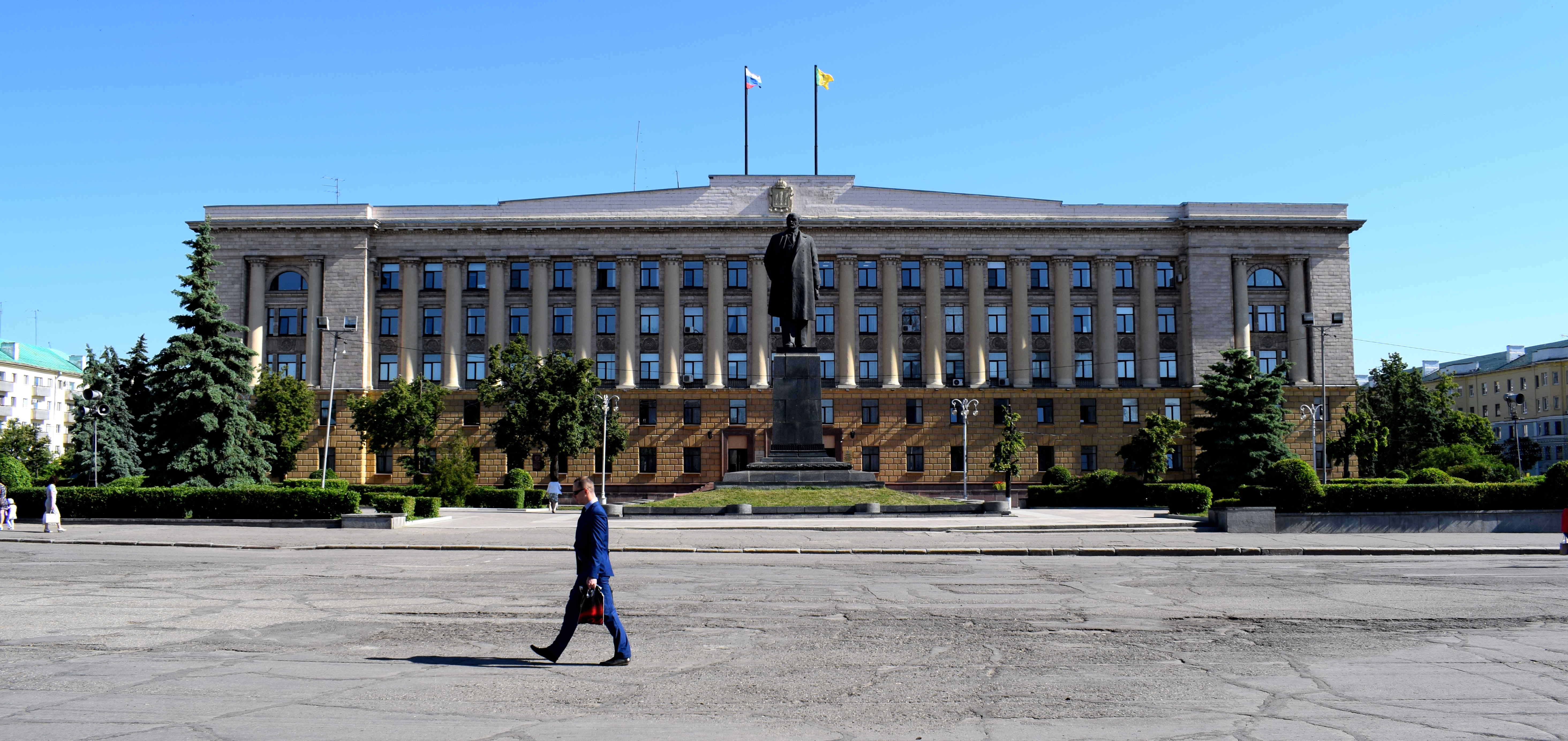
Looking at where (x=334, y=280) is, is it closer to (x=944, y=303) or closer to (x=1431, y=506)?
(x=944, y=303)

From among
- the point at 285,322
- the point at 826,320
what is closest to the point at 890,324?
the point at 826,320

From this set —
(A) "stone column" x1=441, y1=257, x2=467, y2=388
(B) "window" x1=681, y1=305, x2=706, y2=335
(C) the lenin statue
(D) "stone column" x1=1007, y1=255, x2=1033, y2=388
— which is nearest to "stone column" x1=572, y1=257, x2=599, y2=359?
(B) "window" x1=681, y1=305, x2=706, y2=335

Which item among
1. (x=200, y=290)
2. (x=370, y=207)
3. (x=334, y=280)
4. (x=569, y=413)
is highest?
(x=370, y=207)

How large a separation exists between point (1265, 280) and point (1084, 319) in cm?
1275

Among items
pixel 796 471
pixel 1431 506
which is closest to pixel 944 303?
pixel 796 471

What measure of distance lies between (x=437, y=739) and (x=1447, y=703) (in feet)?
24.0

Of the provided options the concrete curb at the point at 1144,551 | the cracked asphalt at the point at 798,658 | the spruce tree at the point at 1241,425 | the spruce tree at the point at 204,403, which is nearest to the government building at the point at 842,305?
the spruce tree at the point at 1241,425

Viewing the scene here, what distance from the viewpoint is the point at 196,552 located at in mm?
22516

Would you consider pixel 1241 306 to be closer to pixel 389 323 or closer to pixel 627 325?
pixel 627 325

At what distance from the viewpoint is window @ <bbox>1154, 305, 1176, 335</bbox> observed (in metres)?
71.8

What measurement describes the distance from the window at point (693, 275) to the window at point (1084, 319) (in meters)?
25.2

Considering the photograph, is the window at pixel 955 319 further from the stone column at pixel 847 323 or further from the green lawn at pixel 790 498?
the green lawn at pixel 790 498

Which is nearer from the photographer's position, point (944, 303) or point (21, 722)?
point (21, 722)

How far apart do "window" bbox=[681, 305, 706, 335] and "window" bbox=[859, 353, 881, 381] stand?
429 inches
